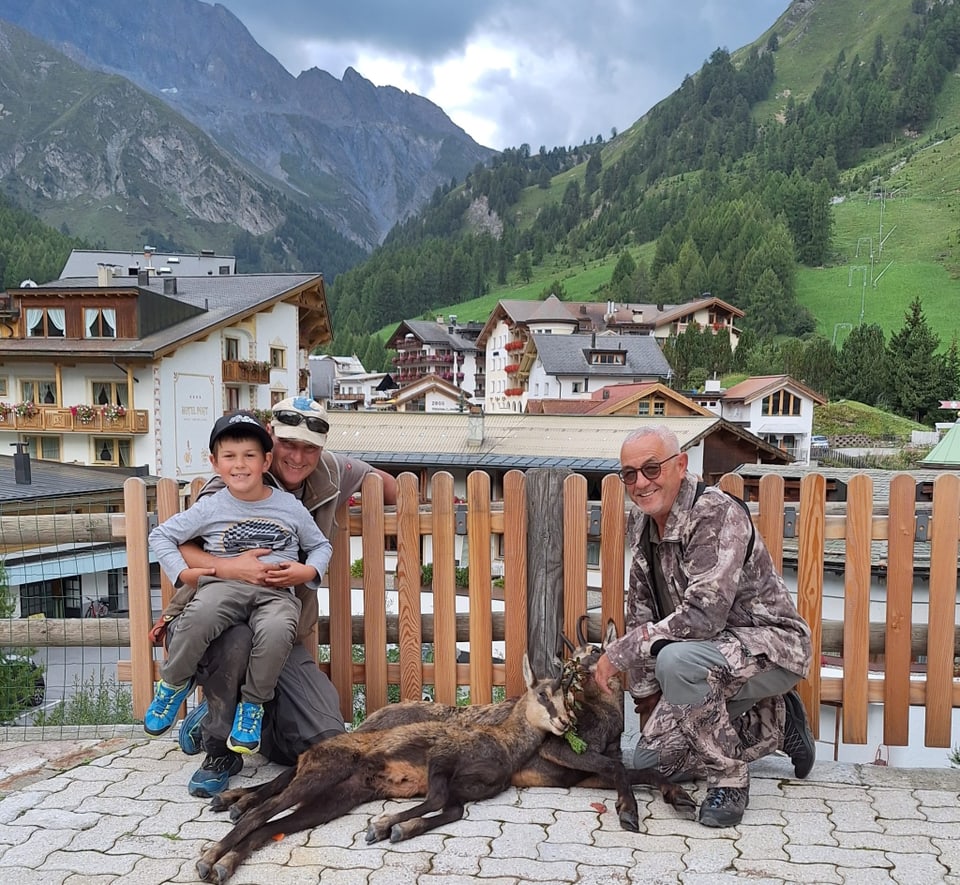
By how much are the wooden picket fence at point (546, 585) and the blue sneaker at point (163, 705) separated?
2.49 ft

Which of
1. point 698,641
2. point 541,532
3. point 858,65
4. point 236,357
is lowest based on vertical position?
point 698,641

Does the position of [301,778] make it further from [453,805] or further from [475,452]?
[475,452]

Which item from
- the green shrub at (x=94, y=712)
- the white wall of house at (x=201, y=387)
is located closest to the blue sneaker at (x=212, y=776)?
the green shrub at (x=94, y=712)

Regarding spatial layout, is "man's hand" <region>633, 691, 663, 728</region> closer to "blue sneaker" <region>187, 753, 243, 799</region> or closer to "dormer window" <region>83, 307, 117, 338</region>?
"blue sneaker" <region>187, 753, 243, 799</region>

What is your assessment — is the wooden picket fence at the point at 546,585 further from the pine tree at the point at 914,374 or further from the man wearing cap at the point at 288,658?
the pine tree at the point at 914,374

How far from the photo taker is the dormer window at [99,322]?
3073 cm

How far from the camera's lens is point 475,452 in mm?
28531

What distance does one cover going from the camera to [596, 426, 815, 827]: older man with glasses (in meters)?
3.35

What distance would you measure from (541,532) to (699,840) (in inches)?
63.2

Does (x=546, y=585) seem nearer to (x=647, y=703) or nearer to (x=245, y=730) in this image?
(x=647, y=703)

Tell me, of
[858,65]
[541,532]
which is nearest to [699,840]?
[541,532]

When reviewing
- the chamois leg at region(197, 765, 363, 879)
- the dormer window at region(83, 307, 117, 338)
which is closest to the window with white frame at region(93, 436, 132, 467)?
the dormer window at region(83, 307, 117, 338)

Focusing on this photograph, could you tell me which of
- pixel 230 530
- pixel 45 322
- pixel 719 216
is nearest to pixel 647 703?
pixel 230 530

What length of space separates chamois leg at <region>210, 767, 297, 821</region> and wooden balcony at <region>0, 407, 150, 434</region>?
29.2 metres
